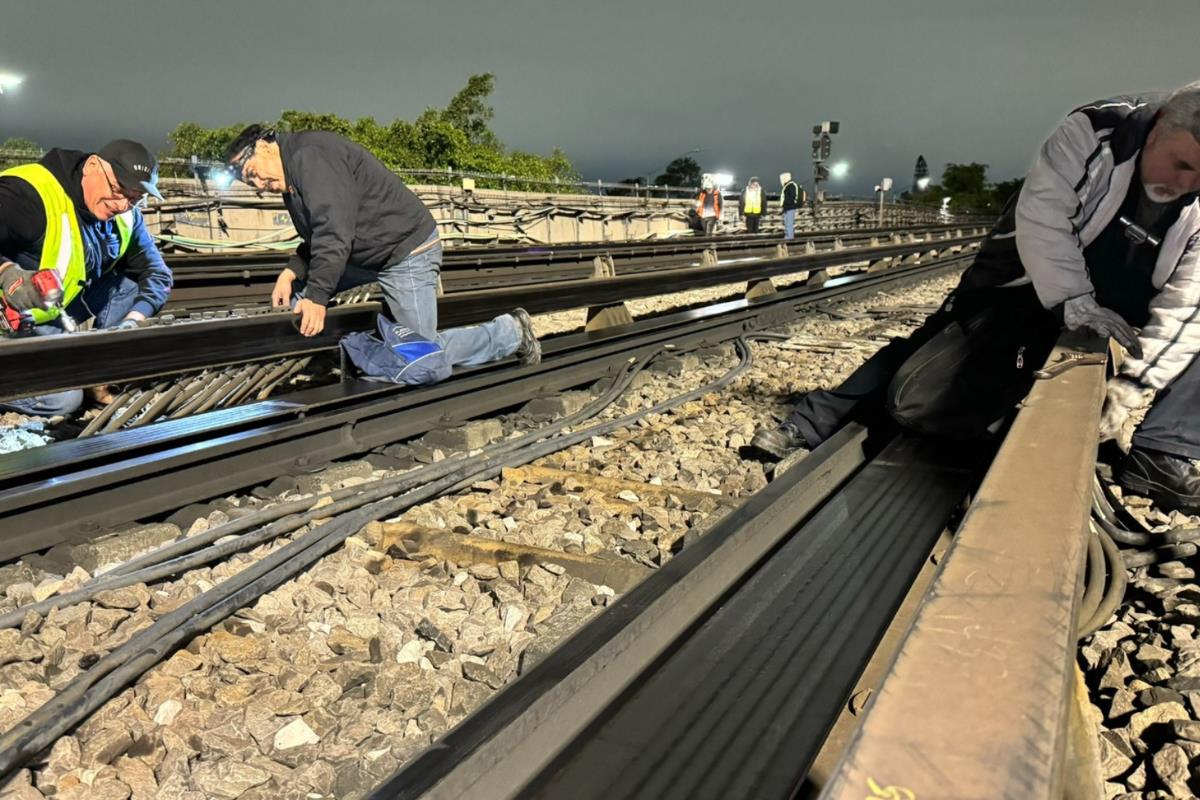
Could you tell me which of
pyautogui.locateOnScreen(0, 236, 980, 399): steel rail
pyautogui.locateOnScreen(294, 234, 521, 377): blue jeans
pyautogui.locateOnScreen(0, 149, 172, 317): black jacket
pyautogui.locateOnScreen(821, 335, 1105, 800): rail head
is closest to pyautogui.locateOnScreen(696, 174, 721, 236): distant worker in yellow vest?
pyautogui.locateOnScreen(0, 236, 980, 399): steel rail

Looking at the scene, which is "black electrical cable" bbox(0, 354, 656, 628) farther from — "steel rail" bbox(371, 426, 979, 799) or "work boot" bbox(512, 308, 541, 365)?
"steel rail" bbox(371, 426, 979, 799)

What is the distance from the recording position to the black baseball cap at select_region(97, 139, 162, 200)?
4.61 meters

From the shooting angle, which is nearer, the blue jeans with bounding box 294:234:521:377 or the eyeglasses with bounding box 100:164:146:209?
the eyeglasses with bounding box 100:164:146:209

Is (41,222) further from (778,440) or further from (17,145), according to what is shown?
(17,145)

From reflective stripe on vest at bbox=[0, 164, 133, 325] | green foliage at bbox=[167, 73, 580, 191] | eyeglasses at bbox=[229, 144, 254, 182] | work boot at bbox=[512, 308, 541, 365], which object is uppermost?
green foliage at bbox=[167, 73, 580, 191]

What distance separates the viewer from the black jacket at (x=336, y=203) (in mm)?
4422

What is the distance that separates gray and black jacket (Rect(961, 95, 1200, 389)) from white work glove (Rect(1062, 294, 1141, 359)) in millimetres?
88

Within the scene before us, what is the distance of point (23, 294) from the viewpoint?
14.5 feet

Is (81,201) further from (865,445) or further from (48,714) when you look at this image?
(865,445)

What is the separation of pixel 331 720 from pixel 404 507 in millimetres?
1348

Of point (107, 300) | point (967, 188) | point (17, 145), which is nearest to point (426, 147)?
point (17, 145)

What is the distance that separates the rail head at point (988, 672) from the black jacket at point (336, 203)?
3850 mm

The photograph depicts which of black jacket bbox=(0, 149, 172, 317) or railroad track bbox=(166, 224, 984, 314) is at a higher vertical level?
black jacket bbox=(0, 149, 172, 317)

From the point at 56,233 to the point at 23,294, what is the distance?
0.41m
